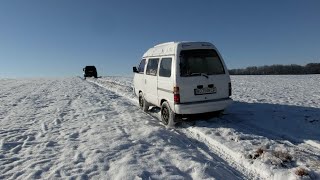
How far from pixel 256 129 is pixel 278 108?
3.30m

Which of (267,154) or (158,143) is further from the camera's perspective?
(158,143)

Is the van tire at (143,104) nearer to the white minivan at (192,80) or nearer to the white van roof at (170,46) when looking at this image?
the white van roof at (170,46)

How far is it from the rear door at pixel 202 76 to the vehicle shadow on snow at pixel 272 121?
2.69 feet

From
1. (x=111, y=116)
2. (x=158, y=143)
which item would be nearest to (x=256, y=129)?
(x=158, y=143)

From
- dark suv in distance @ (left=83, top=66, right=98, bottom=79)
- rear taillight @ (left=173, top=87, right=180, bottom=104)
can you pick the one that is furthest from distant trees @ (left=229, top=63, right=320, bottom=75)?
rear taillight @ (left=173, top=87, right=180, bottom=104)

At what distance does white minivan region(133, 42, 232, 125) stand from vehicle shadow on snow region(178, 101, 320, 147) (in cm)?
62

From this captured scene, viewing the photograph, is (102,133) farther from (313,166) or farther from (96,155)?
(313,166)

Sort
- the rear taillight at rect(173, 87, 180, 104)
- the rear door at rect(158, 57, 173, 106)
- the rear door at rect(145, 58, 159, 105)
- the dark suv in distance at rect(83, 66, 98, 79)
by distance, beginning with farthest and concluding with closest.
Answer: the dark suv in distance at rect(83, 66, 98, 79), the rear door at rect(145, 58, 159, 105), the rear door at rect(158, 57, 173, 106), the rear taillight at rect(173, 87, 180, 104)

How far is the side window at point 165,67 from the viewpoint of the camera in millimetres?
9203

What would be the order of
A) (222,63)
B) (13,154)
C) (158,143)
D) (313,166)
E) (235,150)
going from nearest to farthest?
1. (313,166)
2. (235,150)
3. (13,154)
4. (158,143)
5. (222,63)

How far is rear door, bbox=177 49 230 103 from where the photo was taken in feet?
28.7

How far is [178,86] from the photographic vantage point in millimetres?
8648

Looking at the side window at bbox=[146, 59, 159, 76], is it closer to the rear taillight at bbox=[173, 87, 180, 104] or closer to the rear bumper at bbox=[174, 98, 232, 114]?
the rear taillight at bbox=[173, 87, 180, 104]

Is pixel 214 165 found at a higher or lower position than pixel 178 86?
lower
